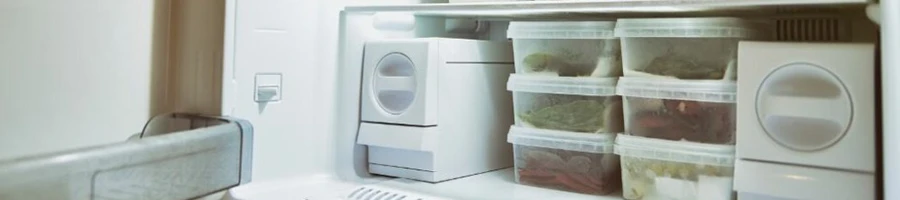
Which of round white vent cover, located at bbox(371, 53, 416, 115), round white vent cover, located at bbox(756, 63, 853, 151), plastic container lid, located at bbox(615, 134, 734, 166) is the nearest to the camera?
round white vent cover, located at bbox(756, 63, 853, 151)

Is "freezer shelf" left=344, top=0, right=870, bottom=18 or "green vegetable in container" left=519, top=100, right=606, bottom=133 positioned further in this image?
"green vegetable in container" left=519, top=100, right=606, bottom=133

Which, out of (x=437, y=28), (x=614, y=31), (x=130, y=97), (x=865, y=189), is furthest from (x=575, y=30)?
(x=130, y=97)

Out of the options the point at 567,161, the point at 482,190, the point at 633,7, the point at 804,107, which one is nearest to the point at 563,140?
the point at 567,161

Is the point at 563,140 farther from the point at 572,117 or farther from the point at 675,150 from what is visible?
the point at 675,150

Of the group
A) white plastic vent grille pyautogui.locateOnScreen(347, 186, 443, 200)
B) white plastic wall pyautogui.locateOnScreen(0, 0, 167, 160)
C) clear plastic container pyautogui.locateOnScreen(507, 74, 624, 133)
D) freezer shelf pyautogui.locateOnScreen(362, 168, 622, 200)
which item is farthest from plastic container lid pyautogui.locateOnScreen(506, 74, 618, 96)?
white plastic wall pyautogui.locateOnScreen(0, 0, 167, 160)

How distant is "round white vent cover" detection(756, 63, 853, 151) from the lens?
833mm

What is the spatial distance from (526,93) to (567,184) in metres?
0.15

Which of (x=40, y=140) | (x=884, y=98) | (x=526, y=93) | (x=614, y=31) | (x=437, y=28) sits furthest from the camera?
(x=437, y=28)

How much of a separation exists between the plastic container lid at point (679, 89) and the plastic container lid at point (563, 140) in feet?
0.27

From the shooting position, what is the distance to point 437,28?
1338 mm

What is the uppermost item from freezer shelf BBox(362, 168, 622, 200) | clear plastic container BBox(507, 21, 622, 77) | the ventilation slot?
the ventilation slot

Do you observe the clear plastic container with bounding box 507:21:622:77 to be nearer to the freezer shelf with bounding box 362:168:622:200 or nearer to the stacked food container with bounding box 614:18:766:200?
the stacked food container with bounding box 614:18:766:200

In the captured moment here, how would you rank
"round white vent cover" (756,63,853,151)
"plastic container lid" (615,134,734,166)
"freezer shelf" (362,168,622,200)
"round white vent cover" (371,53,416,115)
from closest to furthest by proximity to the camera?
"round white vent cover" (756,63,853,151) < "plastic container lid" (615,134,734,166) < "freezer shelf" (362,168,622,200) < "round white vent cover" (371,53,416,115)

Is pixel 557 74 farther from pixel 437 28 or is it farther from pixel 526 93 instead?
pixel 437 28
